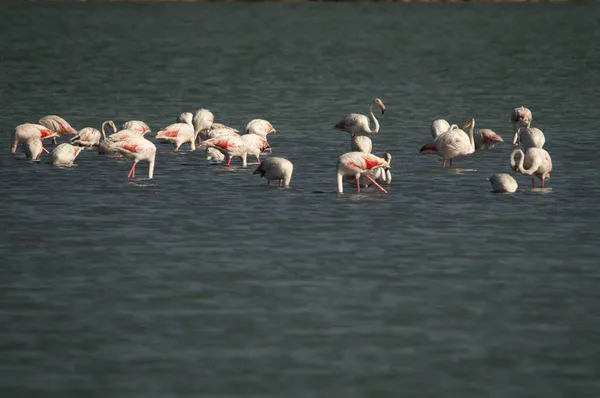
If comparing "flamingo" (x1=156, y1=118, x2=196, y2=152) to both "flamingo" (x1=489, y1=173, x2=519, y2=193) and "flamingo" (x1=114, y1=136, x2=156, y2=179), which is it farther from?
"flamingo" (x1=489, y1=173, x2=519, y2=193)

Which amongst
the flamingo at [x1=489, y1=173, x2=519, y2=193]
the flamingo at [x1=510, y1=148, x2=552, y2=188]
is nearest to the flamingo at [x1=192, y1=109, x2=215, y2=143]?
the flamingo at [x1=510, y1=148, x2=552, y2=188]

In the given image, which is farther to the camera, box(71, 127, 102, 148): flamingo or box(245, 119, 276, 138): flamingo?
box(245, 119, 276, 138): flamingo

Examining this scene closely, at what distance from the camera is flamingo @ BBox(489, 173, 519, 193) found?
88.8 feet

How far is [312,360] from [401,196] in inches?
456

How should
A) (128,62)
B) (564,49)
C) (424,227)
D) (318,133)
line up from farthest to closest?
(564,49), (128,62), (318,133), (424,227)

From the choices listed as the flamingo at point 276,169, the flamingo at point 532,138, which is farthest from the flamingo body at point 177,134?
the flamingo at point 532,138

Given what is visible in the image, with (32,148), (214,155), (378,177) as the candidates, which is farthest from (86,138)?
(378,177)

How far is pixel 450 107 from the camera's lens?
1918 inches

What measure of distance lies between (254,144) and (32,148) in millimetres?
5135

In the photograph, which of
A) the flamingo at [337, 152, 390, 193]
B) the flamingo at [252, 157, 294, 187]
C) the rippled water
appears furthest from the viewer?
the flamingo at [252, 157, 294, 187]

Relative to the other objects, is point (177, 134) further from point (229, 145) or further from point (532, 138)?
point (532, 138)

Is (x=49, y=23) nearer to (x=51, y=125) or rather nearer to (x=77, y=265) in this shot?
(x=51, y=125)

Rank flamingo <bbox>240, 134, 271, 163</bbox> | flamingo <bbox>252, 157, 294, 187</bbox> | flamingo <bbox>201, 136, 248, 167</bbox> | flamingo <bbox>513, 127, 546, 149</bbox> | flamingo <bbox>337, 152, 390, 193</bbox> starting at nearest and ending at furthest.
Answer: flamingo <bbox>337, 152, 390, 193</bbox> < flamingo <bbox>252, 157, 294, 187</bbox> < flamingo <bbox>201, 136, 248, 167</bbox> < flamingo <bbox>240, 134, 271, 163</bbox> < flamingo <bbox>513, 127, 546, 149</bbox>

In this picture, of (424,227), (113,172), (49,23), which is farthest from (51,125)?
(49,23)
